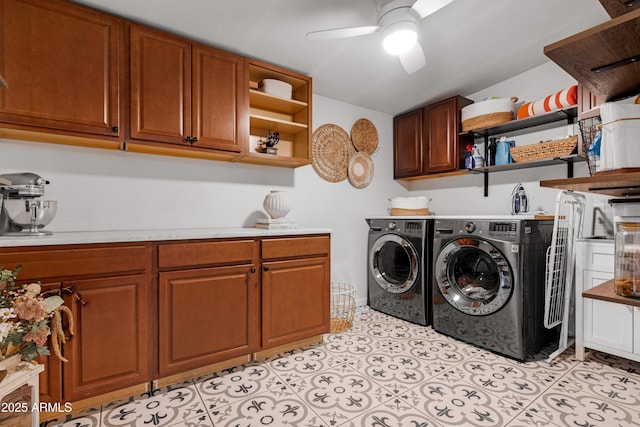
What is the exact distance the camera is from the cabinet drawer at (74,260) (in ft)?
4.77

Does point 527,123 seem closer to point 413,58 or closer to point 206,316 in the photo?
point 413,58

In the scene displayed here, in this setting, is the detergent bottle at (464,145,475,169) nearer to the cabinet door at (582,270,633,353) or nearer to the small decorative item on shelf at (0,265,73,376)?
the cabinet door at (582,270,633,353)

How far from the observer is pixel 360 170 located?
3.45m

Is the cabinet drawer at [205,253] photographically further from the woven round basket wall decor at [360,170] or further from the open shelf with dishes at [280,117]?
the woven round basket wall decor at [360,170]

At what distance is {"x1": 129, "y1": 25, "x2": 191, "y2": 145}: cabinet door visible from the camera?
1955mm

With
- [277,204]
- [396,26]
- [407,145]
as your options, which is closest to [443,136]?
[407,145]

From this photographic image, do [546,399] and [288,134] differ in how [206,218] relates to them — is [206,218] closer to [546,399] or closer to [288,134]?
[288,134]

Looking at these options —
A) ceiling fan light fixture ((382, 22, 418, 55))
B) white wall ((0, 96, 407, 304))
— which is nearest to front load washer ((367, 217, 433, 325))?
white wall ((0, 96, 407, 304))

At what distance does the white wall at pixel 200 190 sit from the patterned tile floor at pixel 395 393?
114cm

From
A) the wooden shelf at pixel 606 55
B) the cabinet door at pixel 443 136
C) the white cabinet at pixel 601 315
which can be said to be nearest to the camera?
the wooden shelf at pixel 606 55

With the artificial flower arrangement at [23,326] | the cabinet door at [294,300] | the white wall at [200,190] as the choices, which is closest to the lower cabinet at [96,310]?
the artificial flower arrangement at [23,326]

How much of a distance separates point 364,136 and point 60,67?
2.60 meters

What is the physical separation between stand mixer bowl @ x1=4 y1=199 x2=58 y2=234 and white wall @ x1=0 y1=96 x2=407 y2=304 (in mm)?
312

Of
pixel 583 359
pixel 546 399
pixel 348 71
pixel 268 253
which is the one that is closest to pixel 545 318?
pixel 583 359
